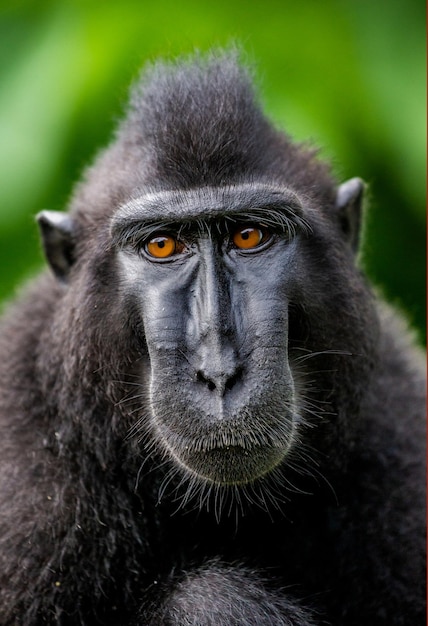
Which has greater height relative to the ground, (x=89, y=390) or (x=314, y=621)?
(x=89, y=390)

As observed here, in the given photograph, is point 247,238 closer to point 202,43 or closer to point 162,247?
point 162,247

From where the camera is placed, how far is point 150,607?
421 centimetres

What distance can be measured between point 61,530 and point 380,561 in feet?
4.55

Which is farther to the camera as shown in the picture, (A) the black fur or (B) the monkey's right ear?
(B) the monkey's right ear

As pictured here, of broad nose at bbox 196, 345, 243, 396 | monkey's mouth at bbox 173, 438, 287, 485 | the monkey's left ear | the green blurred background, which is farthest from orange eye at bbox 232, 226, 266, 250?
the green blurred background

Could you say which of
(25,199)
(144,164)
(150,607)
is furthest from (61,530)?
(25,199)

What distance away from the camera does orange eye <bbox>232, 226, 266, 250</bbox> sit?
163 inches

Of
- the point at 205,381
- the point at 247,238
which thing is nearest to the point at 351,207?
the point at 247,238

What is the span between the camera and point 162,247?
4152 mm

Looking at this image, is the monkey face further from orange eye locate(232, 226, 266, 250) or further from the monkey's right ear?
the monkey's right ear

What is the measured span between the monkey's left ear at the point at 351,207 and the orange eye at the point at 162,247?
2.87 feet

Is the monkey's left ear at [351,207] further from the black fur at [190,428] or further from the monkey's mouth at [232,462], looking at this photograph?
the monkey's mouth at [232,462]

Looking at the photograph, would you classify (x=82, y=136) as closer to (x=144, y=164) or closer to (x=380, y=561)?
(x=144, y=164)

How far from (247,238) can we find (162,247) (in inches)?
12.6
